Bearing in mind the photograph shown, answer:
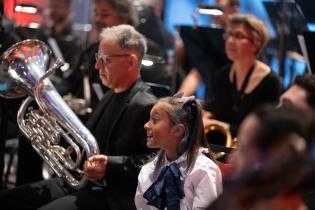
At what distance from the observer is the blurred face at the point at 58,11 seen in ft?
25.3

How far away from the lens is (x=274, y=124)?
152 centimetres

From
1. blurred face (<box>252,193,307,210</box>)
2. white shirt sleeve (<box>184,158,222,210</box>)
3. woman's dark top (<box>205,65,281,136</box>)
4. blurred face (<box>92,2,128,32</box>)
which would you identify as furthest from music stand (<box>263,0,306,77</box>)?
blurred face (<box>252,193,307,210</box>)

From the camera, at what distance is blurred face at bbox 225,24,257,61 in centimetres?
493

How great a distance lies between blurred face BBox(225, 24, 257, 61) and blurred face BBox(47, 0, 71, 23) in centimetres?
320

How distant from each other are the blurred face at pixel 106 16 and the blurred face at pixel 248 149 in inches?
145

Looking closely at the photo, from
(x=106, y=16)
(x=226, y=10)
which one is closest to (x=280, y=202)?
(x=106, y=16)

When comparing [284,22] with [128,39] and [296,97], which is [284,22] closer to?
[128,39]

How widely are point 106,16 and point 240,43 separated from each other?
40.6 inches

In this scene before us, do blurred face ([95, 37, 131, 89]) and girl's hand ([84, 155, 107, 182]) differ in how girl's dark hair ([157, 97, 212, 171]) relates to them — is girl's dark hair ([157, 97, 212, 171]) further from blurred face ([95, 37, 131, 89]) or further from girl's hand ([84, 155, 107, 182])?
blurred face ([95, 37, 131, 89])

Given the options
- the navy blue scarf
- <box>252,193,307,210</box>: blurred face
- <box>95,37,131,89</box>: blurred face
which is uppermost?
<box>252,193,307,210</box>: blurred face

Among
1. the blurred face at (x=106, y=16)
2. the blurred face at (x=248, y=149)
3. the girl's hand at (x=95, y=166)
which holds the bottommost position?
the girl's hand at (x=95, y=166)

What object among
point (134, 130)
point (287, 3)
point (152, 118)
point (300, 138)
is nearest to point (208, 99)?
point (287, 3)

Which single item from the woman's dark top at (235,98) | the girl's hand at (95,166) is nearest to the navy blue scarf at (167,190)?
the girl's hand at (95,166)

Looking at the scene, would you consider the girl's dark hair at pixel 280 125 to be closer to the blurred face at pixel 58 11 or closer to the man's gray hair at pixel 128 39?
the man's gray hair at pixel 128 39
